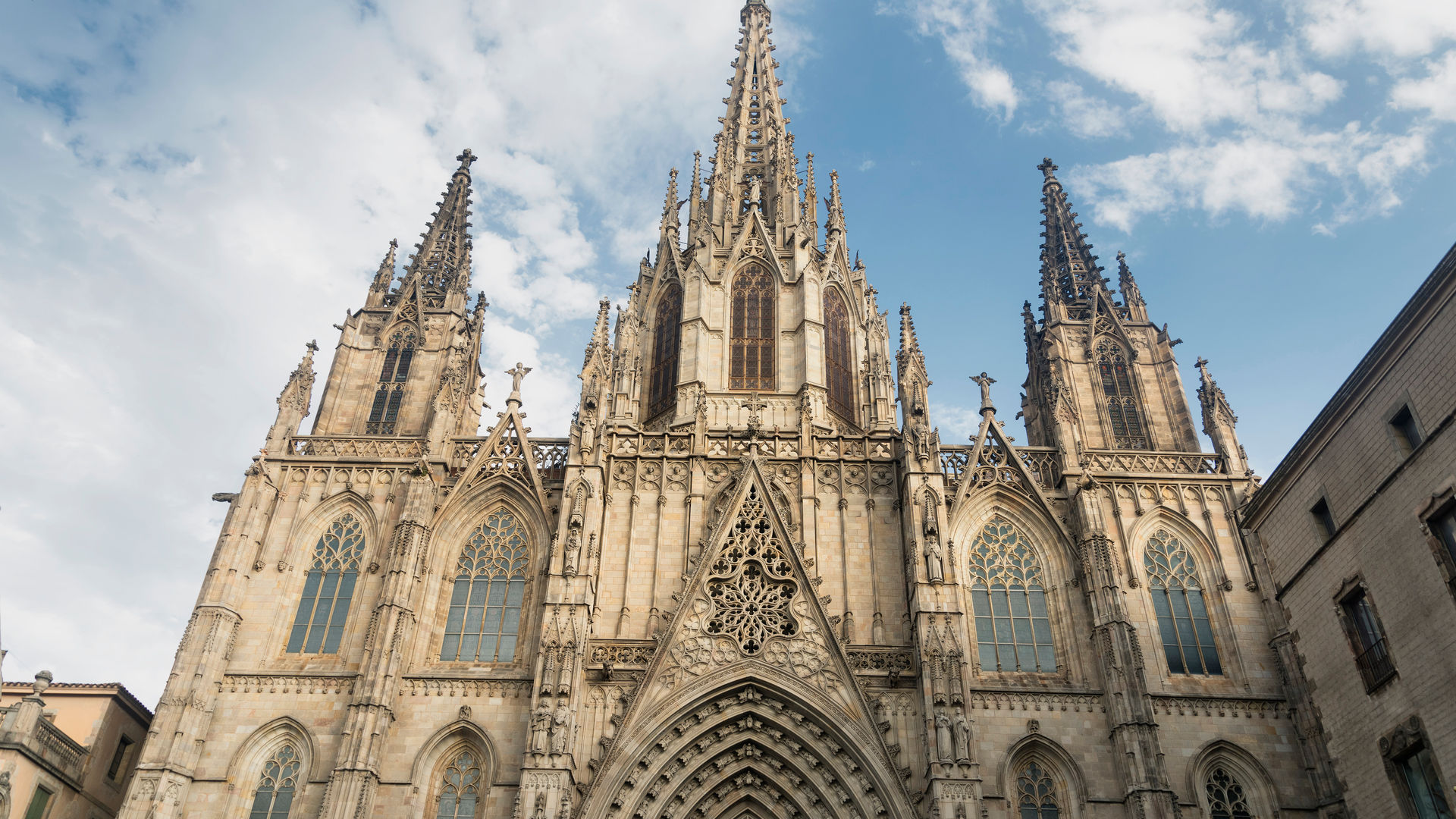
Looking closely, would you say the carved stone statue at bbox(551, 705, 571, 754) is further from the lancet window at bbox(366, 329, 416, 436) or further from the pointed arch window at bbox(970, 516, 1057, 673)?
the lancet window at bbox(366, 329, 416, 436)

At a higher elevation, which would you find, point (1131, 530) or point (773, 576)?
point (1131, 530)

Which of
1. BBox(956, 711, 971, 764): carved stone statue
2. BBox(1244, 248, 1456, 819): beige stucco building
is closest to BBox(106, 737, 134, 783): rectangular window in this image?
BBox(956, 711, 971, 764): carved stone statue

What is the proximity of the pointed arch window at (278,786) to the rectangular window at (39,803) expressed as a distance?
16.8 feet

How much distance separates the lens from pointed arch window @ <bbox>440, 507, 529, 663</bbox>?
2567cm

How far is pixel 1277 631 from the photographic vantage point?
24938 mm

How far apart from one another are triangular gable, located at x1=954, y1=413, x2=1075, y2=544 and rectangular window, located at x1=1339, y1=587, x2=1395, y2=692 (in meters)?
7.60

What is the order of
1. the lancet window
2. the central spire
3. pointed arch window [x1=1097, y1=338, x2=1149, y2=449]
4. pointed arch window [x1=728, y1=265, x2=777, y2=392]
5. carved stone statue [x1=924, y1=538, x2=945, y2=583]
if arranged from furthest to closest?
1. the central spire
2. pointed arch window [x1=728, y1=265, x2=777, y2=392]
3. the lancet window
4. pointed arch window [x1=1097, y1=338, x2=1149, y2=449]
5. carved stone statue [x1=924, y1=538, x2=945, y2=583]

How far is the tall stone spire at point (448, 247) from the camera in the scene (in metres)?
35.7

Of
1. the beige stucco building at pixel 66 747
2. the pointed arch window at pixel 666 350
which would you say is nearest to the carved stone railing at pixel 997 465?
the pointed arch window at pixel 666 350

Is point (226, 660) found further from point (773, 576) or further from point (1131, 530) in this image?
point (1131, 530)

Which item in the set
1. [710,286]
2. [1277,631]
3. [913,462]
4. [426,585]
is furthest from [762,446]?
[1277,631]

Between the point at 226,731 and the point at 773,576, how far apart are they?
13.6 meters

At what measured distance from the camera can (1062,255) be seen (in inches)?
1441

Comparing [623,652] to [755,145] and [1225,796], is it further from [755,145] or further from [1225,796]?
[755,145]
